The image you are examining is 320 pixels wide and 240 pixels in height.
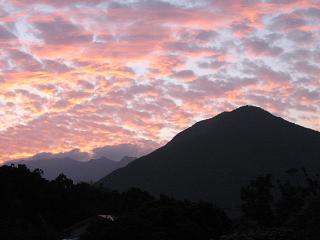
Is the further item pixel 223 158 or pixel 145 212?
pixel 223 158

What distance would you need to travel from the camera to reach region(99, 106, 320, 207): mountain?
128 metres

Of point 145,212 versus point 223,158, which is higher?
point 223,158

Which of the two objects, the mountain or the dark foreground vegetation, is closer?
the dark foreground vegetation

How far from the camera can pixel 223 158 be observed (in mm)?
141750

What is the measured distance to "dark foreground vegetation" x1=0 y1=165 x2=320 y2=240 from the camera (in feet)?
64.4

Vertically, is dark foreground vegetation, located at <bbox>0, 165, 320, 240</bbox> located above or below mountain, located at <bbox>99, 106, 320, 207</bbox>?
below

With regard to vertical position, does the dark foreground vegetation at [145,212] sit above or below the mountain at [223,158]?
below

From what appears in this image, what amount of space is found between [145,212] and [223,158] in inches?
4441

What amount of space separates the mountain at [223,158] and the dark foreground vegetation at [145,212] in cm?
5143

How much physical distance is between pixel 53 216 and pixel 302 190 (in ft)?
95.1

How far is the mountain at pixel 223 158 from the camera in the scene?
12769cm

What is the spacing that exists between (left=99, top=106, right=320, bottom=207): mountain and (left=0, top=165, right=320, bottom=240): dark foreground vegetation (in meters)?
51.4

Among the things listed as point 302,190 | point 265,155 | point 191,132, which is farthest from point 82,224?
point 191,132

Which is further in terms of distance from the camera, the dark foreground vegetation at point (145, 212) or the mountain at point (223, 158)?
the mountain at point (223, 158)
